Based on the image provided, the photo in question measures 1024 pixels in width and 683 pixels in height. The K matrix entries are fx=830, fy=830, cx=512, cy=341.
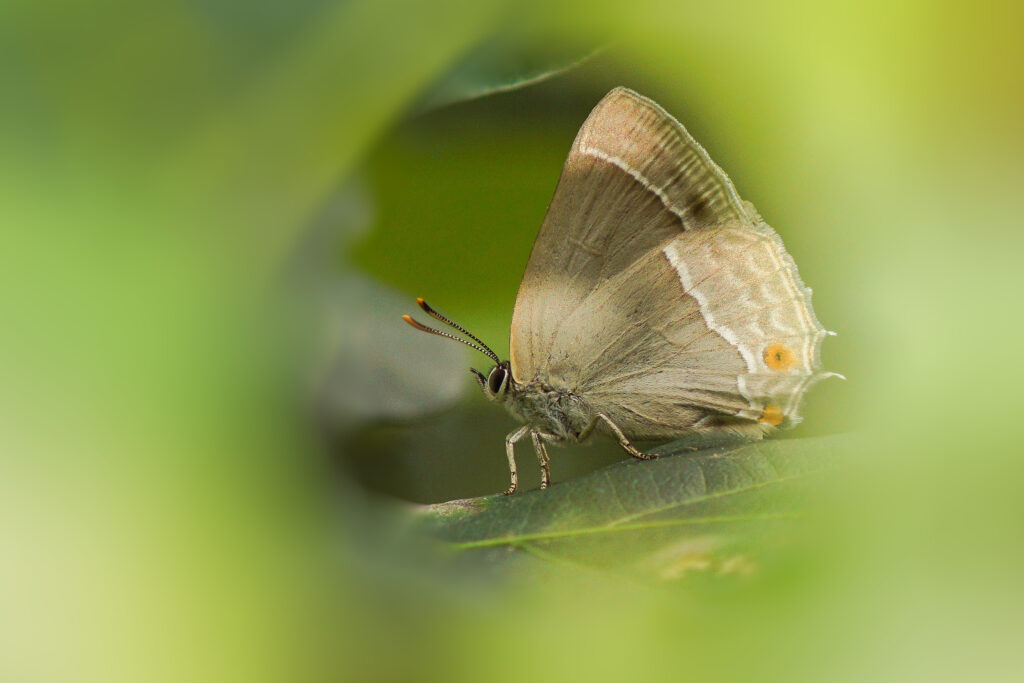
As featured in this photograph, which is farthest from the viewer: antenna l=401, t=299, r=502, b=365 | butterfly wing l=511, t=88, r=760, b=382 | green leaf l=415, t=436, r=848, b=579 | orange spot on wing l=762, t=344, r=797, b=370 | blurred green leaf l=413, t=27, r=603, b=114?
orange spot on wing l=762, t=344, r=797, b=370

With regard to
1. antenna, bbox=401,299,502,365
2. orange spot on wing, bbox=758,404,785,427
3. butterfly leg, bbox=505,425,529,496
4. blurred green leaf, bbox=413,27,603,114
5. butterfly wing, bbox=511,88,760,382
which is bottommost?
butterfly leg, bbox=505,425,529,496

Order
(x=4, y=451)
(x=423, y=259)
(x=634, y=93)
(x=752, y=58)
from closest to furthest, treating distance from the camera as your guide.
→ (x=4, y=451)
(x=752, y=58)
(x=423, y=259)
(x=634, y=93)

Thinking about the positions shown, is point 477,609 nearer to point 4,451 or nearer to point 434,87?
point 4,451

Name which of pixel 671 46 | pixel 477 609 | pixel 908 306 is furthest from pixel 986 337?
pixel 671 46

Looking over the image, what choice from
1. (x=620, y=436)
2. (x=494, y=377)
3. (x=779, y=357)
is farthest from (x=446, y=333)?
(x=779, y=357)

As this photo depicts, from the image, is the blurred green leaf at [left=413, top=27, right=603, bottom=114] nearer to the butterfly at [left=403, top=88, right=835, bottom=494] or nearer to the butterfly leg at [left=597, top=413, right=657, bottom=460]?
the butterfly at [left=403, top=88, right=835, bottom=494]

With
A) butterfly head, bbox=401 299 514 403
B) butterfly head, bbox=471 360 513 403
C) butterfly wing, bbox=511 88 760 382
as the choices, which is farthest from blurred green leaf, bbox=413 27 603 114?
butterfly head, bbox=471 360 513 403

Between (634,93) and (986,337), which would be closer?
(986,337)

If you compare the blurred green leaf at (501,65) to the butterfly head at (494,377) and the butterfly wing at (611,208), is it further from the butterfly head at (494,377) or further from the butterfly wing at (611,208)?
the butterfly head at (494,377)
